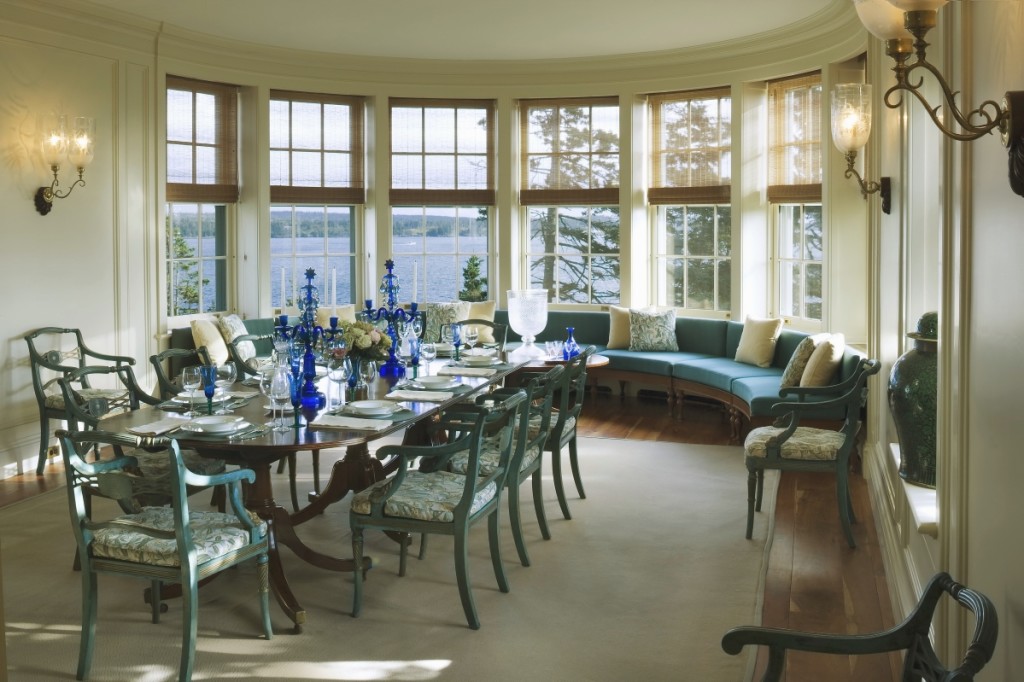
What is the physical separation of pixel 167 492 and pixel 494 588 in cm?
144

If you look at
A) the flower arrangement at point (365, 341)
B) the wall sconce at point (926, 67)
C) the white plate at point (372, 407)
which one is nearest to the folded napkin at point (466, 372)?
the flower arrangement at point (365, 341)

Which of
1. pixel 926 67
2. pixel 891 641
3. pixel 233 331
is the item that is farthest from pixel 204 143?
pixel 891 641

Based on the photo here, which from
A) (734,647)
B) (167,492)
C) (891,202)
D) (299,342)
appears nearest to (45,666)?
(167,492)

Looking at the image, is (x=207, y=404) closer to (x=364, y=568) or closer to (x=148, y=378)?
(x=364, y=568)

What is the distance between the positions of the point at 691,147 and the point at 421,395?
193 inches

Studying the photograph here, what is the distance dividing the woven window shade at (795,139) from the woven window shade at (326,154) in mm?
3578

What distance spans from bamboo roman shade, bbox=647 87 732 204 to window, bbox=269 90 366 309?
2.64 meters

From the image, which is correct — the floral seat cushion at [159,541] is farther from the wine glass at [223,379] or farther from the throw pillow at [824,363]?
the throw pillow at [824,363]

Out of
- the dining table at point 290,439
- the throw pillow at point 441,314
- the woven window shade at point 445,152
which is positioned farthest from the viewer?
the woven window shade at point 445,152

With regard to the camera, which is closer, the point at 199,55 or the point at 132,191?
the point at 132,191

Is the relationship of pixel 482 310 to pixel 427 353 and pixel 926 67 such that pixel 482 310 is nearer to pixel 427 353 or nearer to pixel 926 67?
pixel 427 353

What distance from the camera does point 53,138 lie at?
6.62 meters

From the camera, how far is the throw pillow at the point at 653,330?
340 inches

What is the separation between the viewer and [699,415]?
8.30m
